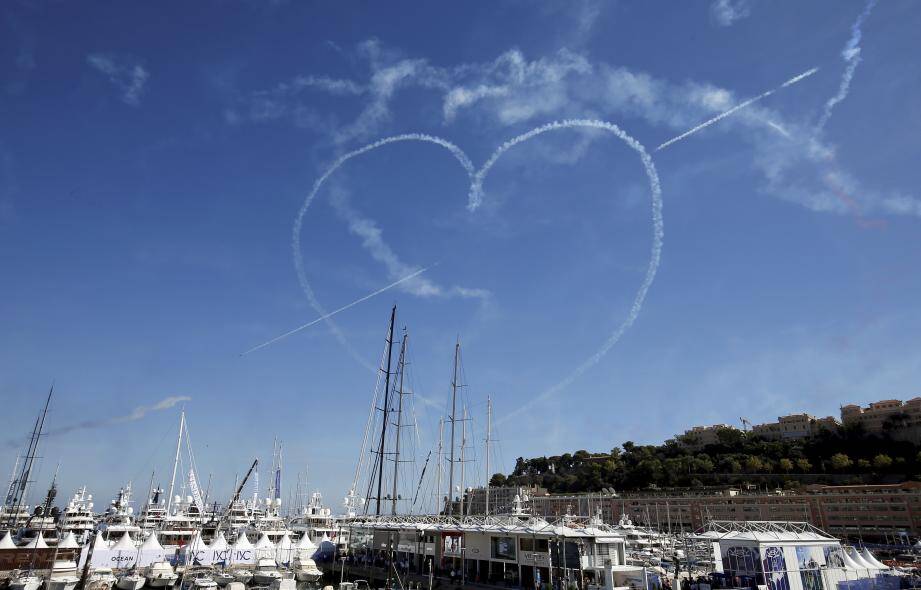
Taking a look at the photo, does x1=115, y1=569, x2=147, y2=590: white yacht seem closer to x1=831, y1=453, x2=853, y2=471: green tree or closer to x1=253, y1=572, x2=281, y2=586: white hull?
x1=253, y1=572, x2=281, y2=586: white hull

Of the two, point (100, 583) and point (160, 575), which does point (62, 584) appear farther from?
point (160, 575)

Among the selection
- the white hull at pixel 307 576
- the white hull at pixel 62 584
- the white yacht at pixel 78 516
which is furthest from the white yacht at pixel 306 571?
the white yacht at pixel 78 516

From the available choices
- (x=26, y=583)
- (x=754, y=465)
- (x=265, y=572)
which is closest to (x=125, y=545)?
(x=26, y=583)

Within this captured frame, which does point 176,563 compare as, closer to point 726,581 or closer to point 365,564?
point 365,564

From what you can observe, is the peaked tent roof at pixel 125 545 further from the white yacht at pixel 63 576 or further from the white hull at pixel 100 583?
the white hull at pixel 100 583

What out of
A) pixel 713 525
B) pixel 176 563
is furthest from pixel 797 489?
pixel 176 563

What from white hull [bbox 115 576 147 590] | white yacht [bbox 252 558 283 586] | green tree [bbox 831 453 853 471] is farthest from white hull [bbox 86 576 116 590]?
green tree [bbox 831 453 853 471]
